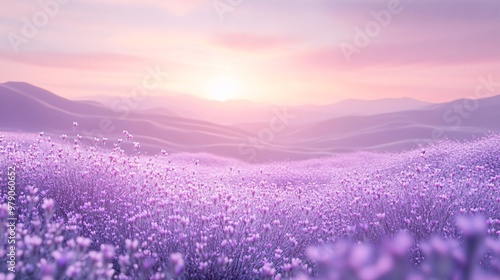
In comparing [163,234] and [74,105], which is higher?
[74,105]

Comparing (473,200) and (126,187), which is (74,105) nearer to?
(126,187)

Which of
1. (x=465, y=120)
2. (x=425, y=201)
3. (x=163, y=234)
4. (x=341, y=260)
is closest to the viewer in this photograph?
(x=341, y=260)

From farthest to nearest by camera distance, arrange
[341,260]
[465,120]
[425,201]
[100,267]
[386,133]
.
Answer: [465,120] < [386,133] < [425,201] < [100,267] < [341,260]

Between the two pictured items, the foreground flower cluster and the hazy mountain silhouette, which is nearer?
the foreground flower cluster

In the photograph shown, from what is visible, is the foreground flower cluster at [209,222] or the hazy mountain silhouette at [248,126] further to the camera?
the hazy mountain silhouette at [248,126]

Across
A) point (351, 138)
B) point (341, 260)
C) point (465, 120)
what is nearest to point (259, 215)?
point (341, 260)

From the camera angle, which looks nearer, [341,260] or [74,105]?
[341,260]

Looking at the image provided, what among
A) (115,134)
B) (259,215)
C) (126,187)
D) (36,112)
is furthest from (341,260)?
(36,112)

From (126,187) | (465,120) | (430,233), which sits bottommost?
(430,233)

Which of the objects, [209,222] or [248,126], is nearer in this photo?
[209,222]

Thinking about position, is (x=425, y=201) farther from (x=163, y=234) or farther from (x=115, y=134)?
(x=115, y=134)
